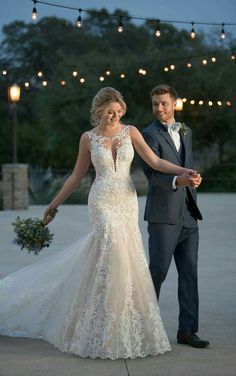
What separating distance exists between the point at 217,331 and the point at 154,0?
69.6 metres

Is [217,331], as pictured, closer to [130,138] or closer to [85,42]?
[130,138]

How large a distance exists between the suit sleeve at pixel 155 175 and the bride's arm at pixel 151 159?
1.7 inches

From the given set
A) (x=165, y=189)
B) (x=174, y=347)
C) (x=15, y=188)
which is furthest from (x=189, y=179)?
(x=15, y=188)

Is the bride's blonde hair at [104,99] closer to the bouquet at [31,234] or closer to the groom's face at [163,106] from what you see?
the groom's face at [163,106]

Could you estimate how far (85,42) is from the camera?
2115 inches

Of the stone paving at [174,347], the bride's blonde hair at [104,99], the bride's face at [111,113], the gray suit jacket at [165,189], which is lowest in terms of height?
the stone paving at [174,347]

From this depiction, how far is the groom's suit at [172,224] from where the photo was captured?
5.38 metres

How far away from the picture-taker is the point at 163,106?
18.0 ft

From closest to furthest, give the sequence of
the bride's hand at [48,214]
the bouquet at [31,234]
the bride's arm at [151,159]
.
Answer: the bride's arm at [151,159]
the bouquet at [31,234]
the bride's hand at [48,214]

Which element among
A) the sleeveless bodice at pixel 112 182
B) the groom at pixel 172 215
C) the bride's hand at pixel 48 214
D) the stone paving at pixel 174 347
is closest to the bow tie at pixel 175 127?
the groom at pixel 172 215

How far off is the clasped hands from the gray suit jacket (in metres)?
0.09

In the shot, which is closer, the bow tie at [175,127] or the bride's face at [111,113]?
the bride's face at [111,113]

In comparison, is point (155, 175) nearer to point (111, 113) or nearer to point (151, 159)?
point (151, 159)

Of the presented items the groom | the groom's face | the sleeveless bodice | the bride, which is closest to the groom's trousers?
the groom
